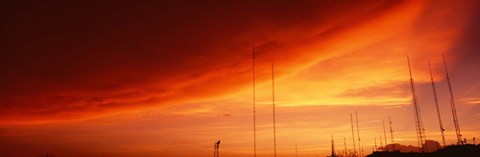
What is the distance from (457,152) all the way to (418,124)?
24592 millimetres

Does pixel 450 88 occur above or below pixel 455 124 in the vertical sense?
above

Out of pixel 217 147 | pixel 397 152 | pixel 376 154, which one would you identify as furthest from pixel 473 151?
pixel 217 147

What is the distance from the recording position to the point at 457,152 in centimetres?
12756

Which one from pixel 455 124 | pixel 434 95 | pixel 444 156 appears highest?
pixel 434 95

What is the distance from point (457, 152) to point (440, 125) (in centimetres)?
1408

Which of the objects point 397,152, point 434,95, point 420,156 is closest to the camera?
point 434,95

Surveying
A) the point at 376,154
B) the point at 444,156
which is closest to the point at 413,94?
the point at 444,156

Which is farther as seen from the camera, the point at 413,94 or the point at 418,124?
the point at 418,124

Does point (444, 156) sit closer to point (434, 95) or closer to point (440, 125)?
point (440, 125)

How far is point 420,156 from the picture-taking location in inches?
5699

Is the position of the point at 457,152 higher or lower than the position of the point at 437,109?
lower

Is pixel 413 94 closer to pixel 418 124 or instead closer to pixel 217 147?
pixel 418 124

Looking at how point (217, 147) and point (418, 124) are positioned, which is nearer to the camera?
point (418, 124)

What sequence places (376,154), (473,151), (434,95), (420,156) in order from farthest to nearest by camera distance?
(376,154), (420,156), (434,95), (473,151)
